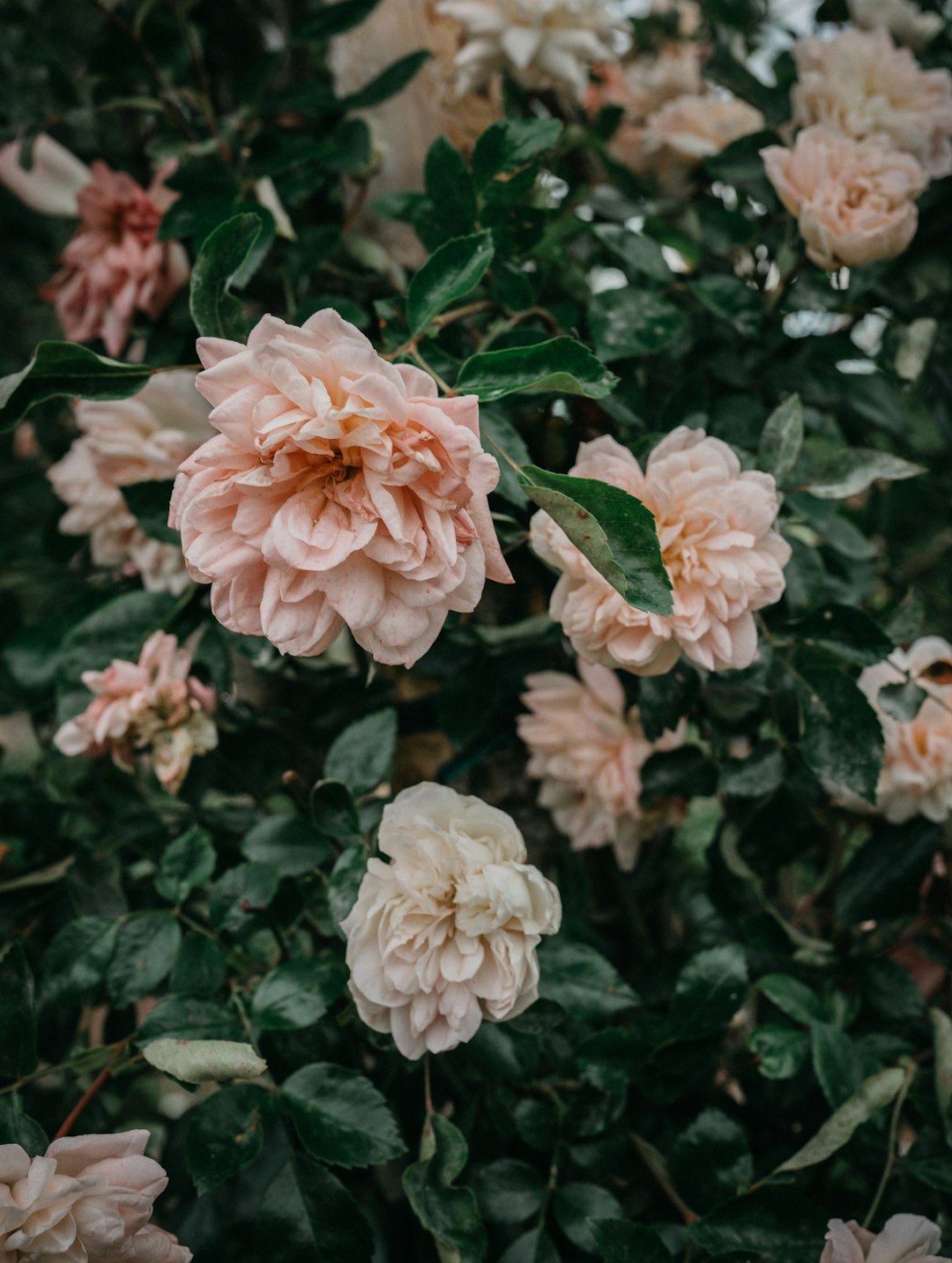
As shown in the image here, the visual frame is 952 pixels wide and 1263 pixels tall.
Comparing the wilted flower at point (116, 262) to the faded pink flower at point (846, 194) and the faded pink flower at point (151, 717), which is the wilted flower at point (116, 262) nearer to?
the faded pink flower at point (151, 717)

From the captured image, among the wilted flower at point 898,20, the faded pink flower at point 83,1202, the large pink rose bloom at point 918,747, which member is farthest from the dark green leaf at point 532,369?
the wilted flower at point 898,20

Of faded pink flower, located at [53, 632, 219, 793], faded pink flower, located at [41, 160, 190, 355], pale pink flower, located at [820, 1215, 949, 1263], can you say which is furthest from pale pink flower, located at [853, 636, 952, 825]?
faded pink flower, located at [41, 160, 190, 355]

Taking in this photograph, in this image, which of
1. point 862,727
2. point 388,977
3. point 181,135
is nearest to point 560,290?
point 181,135

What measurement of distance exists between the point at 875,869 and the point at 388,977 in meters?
0.46

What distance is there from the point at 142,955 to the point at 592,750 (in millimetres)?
380

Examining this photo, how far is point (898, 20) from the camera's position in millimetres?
956

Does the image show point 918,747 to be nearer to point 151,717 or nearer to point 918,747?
point 918,747

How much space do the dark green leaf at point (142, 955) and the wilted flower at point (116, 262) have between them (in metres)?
0.48

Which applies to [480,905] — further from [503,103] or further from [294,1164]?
[503,103]

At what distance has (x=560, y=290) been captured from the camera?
0.90m

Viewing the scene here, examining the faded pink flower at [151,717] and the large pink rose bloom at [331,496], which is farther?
the faded pink flower at [151,717]

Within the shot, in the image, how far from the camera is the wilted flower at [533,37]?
2.90 ft

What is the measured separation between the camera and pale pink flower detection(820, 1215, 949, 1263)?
588mm

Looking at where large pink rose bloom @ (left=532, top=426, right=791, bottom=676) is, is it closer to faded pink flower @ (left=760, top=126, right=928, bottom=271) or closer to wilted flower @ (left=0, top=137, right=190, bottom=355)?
faded pink flower @ (left=760, top=126, right=928, bottom=271)
